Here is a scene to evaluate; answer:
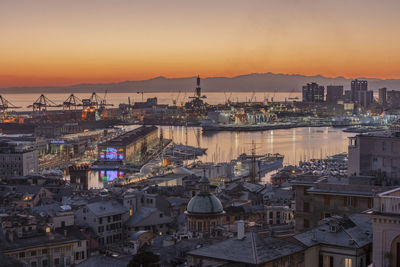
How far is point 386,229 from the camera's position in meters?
3.68

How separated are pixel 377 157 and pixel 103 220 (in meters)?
6.30

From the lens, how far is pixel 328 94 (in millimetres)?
139750

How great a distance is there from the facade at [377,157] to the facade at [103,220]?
5801 mm

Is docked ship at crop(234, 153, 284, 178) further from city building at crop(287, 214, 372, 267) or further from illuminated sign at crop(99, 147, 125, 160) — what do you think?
city building at crop(287, 214, 372, 267)

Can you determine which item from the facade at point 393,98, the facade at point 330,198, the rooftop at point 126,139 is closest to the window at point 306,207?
the facade at point 330,198

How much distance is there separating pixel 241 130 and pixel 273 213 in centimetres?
5990

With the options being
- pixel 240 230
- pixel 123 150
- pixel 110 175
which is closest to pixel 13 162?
pixel 110 175

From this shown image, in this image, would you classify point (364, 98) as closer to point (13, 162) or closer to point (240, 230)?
point (13, 162)

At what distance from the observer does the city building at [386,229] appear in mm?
3646

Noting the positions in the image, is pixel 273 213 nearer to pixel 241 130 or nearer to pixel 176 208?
pixel 176 208

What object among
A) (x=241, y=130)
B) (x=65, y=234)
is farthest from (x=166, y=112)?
(x=65, y=234)

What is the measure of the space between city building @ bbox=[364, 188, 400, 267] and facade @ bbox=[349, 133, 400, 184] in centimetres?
357

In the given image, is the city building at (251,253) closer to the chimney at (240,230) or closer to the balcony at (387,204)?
the chimney at (240,230)

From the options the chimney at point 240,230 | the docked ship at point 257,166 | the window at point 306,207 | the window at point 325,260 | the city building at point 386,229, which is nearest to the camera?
the city building at point 386,229
